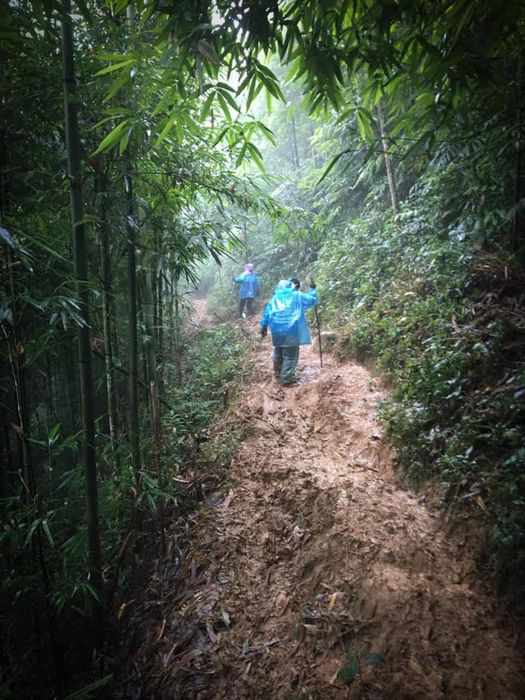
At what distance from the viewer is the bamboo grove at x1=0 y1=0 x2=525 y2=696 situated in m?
1.73

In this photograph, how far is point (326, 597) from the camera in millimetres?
2445

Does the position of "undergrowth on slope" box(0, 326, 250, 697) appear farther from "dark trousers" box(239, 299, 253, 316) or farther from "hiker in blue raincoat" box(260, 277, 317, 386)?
"dark trousers" box(239, 299, 253, 316)

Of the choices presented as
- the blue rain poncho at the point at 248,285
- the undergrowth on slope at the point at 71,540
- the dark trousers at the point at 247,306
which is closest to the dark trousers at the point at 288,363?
the undergrowth on slope at the point at 71,540

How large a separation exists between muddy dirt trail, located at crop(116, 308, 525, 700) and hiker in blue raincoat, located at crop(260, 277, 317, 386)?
196 centimetres

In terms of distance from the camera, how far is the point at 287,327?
579 cm

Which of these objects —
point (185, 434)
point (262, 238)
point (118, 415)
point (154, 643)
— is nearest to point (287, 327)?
point (185, 434)

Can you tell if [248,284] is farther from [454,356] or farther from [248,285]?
[454,356]

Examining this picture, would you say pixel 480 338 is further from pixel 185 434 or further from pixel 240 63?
pixel 185 434

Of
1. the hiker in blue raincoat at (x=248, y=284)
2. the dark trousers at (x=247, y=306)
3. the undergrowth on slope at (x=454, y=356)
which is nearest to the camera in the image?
the undergrowth on slope at (x=454, y=356)

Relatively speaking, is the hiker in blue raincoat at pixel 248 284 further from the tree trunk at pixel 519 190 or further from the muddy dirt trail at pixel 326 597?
the tree trunk at pixel 519 190

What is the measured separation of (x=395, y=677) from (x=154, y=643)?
1.80m

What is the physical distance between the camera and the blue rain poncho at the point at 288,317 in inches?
227

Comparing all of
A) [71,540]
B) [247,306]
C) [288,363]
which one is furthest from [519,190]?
[247,306]

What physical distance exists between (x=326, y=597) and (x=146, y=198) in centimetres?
351
